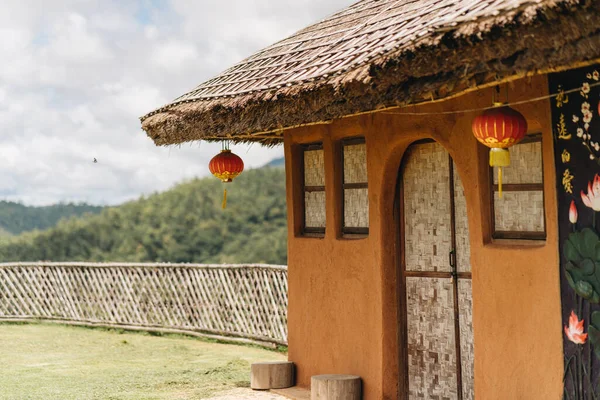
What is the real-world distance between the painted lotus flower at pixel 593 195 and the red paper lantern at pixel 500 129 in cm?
50

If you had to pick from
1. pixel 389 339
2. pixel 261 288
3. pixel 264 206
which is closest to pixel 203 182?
pixel 264 206

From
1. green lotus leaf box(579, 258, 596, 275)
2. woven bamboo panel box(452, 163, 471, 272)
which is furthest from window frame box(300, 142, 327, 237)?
green lotus leaf box(579, 258, 596, 275)

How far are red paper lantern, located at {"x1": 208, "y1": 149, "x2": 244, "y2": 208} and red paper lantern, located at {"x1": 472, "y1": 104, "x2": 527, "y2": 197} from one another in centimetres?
411

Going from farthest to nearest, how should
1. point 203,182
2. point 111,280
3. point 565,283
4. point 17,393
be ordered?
point 203,182 → point 111,280 → point 17,393 → point 565,283

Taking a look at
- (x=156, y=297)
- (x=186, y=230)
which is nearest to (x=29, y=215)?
(x=186, y=230)

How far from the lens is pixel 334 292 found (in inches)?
304

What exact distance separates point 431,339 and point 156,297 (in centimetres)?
750

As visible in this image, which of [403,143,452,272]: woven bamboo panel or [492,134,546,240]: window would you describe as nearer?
[492,134,546,240]: window

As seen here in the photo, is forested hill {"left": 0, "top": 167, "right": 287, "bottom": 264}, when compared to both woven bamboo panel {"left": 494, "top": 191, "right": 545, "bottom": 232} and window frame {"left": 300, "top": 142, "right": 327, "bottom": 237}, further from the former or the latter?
woven bamboo panel {"left": 494, "top": 191, "right": 545, "bottom": 232}

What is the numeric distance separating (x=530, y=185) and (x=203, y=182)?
77.4 ft

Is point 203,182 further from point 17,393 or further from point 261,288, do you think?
point 17,393

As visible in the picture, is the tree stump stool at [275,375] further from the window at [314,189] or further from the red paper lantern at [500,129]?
the red paper lantern at [500,129]

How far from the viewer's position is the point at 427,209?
6871 mm

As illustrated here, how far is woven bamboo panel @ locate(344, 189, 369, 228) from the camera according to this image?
295 inches
